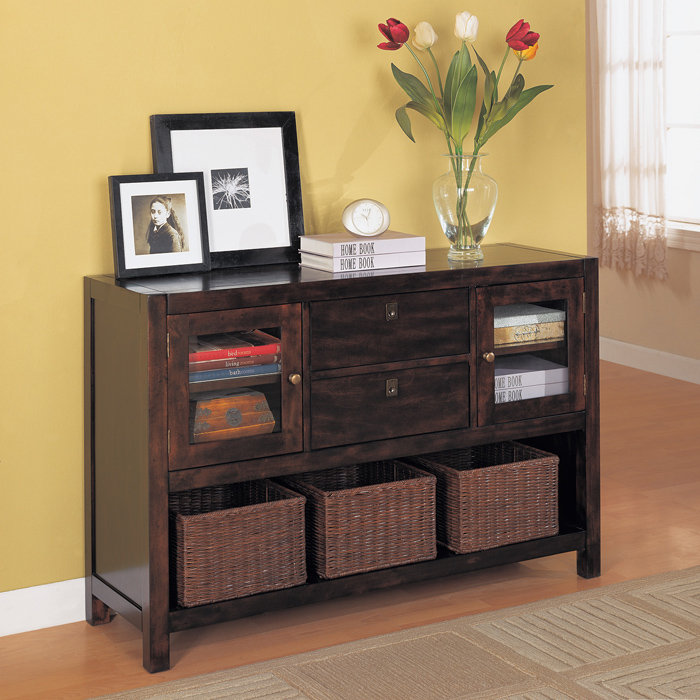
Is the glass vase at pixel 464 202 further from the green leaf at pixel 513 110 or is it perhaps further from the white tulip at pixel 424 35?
the white tulip at pixel 424 35

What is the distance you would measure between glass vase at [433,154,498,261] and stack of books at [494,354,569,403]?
30 centimetres

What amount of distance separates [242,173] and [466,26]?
70 centimetres

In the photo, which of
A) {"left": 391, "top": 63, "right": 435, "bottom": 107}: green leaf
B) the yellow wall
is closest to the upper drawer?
the yellow wall

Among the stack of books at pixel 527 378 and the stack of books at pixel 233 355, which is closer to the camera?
the stack of books at pixel 233 355

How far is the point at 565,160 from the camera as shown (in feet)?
10.7

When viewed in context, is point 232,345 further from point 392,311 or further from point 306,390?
point 392,311

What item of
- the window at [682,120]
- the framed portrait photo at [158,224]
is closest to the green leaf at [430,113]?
the framed portrait photo at [158,224]

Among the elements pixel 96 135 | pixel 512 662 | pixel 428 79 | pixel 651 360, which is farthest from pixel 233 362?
pixel 651 360

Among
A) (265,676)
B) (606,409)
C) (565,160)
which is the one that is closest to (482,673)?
(265,676)

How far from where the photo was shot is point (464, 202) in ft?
9.36

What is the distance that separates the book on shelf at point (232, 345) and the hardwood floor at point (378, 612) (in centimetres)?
70

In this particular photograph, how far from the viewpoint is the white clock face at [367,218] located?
2732 mm

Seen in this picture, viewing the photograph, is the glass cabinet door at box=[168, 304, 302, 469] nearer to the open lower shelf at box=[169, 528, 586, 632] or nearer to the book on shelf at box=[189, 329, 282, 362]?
the book on shelf at box=[189, 329, 282, 362]

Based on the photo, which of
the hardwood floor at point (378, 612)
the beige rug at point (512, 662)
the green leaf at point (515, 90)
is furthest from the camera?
the green leaf at point (515, 90)
